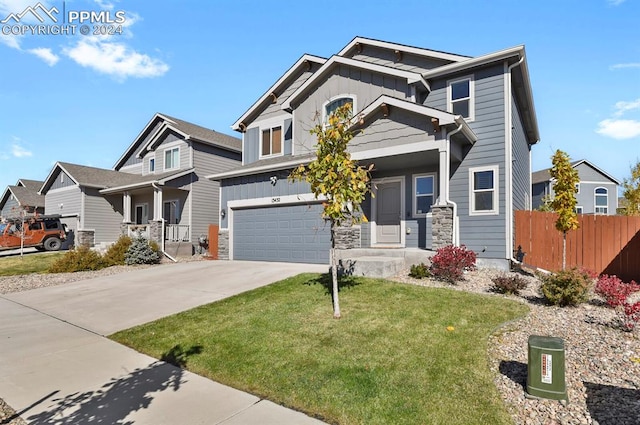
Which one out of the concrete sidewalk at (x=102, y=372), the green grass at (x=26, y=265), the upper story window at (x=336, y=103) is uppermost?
the upper story window at (x=336, y=103)

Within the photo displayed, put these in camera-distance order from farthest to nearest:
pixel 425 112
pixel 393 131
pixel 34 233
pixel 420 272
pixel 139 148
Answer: pixel 139 148 < pixel 34 233 < pixel 393 131 < pixel 425 112 < pixel 420 272

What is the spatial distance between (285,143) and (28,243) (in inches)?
713

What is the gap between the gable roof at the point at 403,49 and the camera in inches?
485

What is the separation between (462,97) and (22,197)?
3514 cm

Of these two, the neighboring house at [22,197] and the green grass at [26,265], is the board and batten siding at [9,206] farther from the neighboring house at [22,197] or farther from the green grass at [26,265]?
the green grass at [26,265]

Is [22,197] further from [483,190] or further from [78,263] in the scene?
[483,190]

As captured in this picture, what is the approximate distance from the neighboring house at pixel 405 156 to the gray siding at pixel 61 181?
14.9m

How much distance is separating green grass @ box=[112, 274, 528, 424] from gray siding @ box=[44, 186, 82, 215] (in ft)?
68.4

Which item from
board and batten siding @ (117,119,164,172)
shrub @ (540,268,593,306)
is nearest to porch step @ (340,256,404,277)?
shrub @ (540,268,593,306)

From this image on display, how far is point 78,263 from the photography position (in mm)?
14359

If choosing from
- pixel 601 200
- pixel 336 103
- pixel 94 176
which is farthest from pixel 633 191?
pixel 94 176

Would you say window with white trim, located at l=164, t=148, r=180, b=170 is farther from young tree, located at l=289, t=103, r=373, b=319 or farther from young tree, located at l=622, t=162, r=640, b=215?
young tree, located at l=622, t=162, r=640, b=215

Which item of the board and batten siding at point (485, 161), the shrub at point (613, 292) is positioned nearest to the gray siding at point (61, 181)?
the board and batten siding at point (485, 161)

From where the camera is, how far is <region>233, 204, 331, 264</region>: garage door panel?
1304 cm
